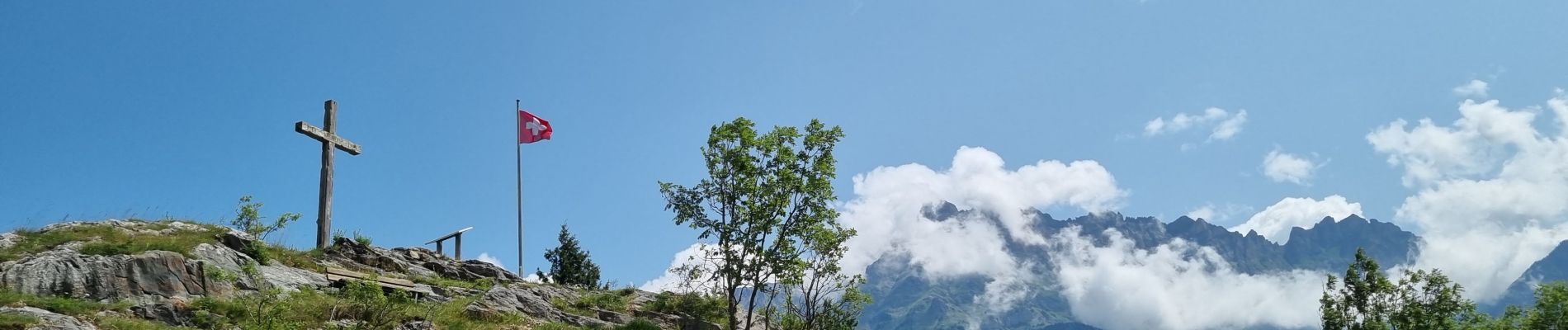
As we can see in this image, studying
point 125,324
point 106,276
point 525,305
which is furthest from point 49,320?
point 525,305

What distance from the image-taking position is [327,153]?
28344 mm

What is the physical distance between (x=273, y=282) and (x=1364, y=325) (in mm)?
47817

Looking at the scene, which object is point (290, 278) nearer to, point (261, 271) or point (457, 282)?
point (261, 271)

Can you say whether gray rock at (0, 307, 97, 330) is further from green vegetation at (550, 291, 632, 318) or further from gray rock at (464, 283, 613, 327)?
green vegetation at (550, 291, 632, 318)

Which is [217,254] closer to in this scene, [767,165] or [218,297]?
[218,297]

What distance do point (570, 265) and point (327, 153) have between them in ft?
47.4

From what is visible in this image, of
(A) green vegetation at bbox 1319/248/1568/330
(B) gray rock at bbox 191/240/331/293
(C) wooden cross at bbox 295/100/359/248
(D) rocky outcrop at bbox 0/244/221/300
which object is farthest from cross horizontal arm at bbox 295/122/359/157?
(A) green vegetation at bbox 1319/248/1568/330

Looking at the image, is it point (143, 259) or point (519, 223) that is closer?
point (143, 259)

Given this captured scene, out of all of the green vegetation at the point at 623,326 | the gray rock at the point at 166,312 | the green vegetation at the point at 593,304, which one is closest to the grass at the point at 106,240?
the gray rock at the point at 166,312

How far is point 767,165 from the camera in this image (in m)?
25.6

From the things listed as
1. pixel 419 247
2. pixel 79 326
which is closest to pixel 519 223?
pixel 419 247

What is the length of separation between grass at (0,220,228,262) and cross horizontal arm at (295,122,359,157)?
4.84 metres

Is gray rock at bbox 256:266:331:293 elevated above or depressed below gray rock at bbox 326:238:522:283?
below

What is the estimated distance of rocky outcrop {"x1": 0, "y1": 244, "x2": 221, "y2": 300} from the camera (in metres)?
17.0
